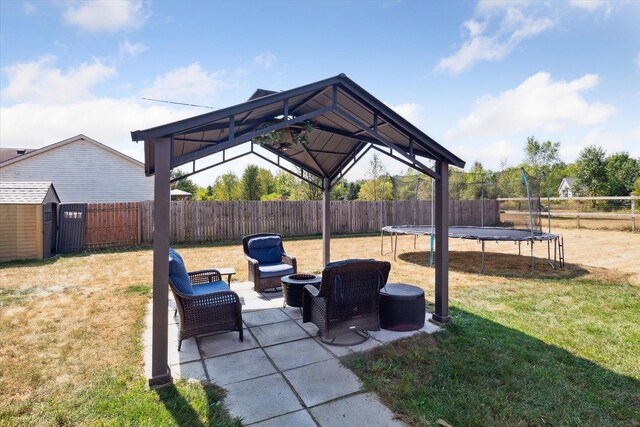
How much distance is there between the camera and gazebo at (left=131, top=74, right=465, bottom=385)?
2.88m

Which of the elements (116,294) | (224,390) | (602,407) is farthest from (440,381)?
(116,294)

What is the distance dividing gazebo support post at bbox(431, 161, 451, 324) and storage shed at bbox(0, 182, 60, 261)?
1043cm

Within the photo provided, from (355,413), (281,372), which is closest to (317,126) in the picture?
(281,372)

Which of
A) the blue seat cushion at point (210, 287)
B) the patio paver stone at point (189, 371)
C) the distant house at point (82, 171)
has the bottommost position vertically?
the patio paver stone at point (189, 371)

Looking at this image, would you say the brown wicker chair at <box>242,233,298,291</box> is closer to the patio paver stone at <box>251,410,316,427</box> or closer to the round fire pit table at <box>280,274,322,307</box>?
the round fire pit table at <box>280,274,322,307</box>

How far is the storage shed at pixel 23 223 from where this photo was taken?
8.67 meters

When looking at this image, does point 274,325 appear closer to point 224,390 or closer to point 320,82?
point 224,390

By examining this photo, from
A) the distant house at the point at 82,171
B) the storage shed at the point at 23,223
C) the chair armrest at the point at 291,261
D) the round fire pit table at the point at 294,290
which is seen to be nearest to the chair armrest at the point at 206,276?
the round fire pit table at the point at 294,290

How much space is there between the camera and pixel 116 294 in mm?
5785

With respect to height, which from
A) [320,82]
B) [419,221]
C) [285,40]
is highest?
[285,40]

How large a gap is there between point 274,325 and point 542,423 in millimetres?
2984

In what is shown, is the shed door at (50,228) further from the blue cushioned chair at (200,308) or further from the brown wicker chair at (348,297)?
the brown wicker chair at (348,297)

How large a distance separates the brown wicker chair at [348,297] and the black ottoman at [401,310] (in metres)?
0.32

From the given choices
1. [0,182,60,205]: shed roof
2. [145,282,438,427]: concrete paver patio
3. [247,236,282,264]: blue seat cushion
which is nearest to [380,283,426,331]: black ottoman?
[145,282,438,427]: concrete paver patio
